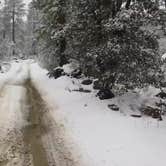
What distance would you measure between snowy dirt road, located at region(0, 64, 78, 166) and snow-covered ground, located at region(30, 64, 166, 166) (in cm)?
47

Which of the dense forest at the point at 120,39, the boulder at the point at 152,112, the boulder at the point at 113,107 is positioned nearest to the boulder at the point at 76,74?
the dense forest at the point at 120,39

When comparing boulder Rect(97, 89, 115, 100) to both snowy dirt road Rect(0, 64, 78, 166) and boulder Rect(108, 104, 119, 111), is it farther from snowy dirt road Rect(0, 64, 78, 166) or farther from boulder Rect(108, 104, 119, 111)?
snowy dirt road Rect(0, 64, 78, 166)

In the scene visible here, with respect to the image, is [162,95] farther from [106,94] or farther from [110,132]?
[110,132]

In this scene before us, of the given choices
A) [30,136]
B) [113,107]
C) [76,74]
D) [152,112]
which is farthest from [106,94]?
[76,74]

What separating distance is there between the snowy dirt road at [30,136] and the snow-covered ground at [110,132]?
47 cm

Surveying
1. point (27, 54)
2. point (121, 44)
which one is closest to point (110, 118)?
point (121, 44)

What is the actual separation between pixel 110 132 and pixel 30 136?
2455 millimetres

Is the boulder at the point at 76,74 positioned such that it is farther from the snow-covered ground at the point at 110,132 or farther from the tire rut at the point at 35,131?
the snow-covered ground at the point at 110,132

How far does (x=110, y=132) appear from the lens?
384 inches

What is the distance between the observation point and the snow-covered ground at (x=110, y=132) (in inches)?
311

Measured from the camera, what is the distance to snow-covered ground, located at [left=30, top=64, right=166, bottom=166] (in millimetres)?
7891

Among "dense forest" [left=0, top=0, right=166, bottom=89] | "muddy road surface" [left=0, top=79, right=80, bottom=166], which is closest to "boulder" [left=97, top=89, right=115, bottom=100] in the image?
"dense forest" [left=0, top=0, right=166, bottom=89]

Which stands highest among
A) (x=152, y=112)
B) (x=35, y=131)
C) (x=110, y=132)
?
(x=152, y=112)

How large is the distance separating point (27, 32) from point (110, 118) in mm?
68391
